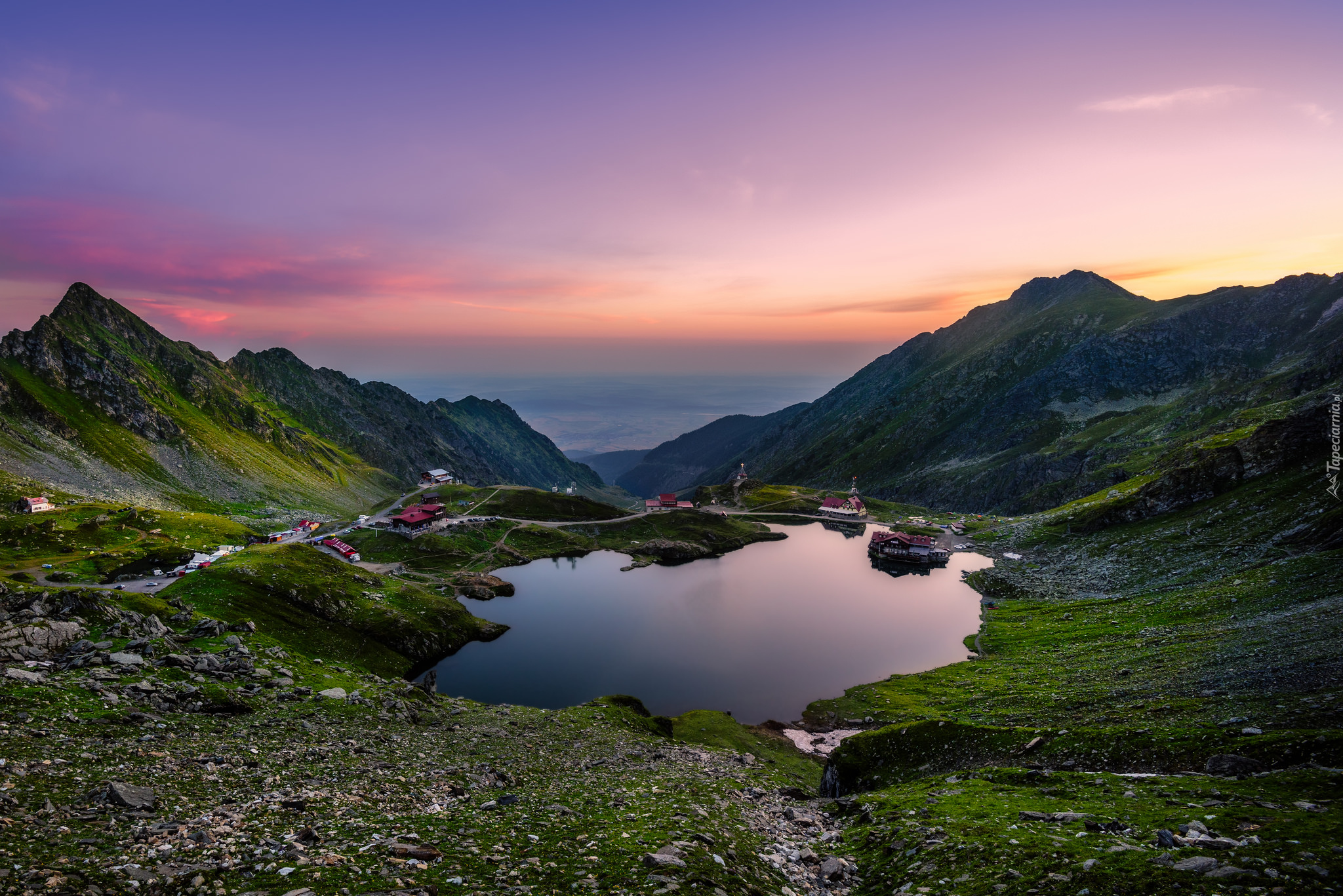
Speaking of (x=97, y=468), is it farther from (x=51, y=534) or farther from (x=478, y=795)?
(x=478, y=795)

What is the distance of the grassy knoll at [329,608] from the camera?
2660 inches

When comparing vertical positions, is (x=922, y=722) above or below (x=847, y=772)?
above

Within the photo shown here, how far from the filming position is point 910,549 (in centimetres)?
14512

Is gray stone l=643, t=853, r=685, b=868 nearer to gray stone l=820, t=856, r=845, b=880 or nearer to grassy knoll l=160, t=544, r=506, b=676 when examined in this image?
gray stone l=820, t=856, r=845, b=880

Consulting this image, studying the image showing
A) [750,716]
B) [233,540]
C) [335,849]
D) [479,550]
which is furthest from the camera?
[479,550]

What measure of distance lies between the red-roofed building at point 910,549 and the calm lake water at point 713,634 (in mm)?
4313

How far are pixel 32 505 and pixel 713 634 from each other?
138989mm

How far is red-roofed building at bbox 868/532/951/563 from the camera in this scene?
144 meters

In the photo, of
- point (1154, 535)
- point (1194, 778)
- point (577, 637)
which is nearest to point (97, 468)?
point (577, 637)

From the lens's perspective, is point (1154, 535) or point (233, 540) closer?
point (1154, 535)

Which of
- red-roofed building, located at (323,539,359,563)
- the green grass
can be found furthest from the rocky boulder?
red-roofed building, located at (323,539,359,563)

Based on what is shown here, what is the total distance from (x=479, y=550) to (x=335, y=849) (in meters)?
131

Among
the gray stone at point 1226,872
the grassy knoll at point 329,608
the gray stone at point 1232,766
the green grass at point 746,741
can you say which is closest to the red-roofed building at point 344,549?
the grassy knoll at point 329,608

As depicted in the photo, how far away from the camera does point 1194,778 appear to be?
84.9ft
